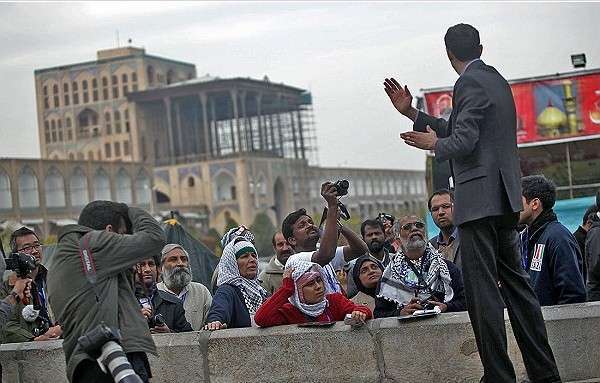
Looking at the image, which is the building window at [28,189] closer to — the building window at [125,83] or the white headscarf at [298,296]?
the building window at [125,83]

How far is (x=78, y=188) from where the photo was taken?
82.1 meters

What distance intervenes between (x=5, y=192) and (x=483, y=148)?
239 ft

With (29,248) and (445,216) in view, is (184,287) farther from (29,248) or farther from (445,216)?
(445,216)

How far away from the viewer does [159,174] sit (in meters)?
95.9

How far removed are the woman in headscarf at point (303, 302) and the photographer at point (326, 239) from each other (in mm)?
154

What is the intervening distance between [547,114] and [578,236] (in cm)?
1129

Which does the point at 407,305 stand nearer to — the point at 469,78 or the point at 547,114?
the point at 469,78

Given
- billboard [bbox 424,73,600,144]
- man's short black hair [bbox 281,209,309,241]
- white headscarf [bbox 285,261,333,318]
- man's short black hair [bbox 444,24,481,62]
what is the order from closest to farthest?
man's short black hair [bbox 444,24,481,62] < white headscarf [bbox 285,261,333,318] < man's short black hair [bbox 281,209,309,241] < billboard [bbox 424,73,600,144]

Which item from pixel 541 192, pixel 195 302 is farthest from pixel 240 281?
pixel 541 192

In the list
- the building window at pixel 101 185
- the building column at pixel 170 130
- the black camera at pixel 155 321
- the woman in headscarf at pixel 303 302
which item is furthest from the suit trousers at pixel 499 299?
the building column at pixel 170 130

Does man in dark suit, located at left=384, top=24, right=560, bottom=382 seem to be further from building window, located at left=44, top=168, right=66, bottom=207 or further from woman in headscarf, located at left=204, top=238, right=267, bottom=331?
building window, located at left=44, top=168, right=66, bottom=207

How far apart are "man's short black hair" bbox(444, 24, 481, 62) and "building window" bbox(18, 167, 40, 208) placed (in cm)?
7347

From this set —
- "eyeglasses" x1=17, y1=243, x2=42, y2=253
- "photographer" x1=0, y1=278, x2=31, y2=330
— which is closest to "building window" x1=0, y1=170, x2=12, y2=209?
"eyeglasses" x1=17, y1=243, x2=42, y2=253

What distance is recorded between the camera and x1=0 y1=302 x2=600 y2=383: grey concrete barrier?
18.3 ft
